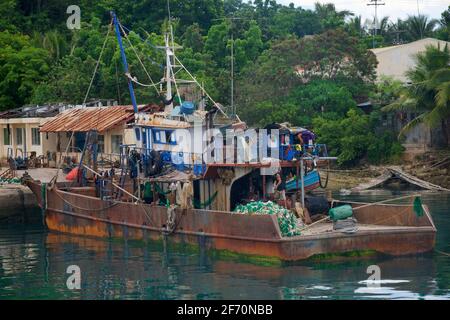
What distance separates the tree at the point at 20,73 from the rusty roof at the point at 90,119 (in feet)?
26.3

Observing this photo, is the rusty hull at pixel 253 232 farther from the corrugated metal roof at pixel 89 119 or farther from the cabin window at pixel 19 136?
the cabin window at pixel 19 136

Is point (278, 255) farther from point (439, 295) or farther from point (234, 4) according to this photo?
point (234, 4)

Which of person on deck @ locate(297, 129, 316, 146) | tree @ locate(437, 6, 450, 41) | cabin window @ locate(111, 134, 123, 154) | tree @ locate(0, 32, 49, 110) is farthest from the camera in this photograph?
tree @ locate(437, 6, 450, 41)

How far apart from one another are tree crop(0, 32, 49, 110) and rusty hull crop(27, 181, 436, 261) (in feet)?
66.4

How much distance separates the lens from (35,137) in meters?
41.0

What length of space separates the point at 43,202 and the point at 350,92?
21416 millimetres

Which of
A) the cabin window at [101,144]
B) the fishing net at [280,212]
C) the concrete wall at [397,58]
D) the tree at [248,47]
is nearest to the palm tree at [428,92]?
the concrete wall at [397,58]

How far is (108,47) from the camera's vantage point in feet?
149

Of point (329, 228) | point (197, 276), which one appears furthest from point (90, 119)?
point (197, 276)

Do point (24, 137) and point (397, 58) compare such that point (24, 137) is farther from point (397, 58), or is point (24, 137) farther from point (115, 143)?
point (397, 58)

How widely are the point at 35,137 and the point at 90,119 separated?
16.7 ft

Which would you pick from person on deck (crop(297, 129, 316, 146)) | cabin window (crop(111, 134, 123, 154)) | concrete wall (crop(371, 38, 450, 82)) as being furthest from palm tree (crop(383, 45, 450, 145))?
person on deck (crop(297, 129, 316, 146))

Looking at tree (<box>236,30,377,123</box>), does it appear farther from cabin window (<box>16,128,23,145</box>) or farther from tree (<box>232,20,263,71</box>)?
cabin window (<box>16,128,23,145</box>)

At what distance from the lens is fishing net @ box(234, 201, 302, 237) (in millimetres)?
21844
